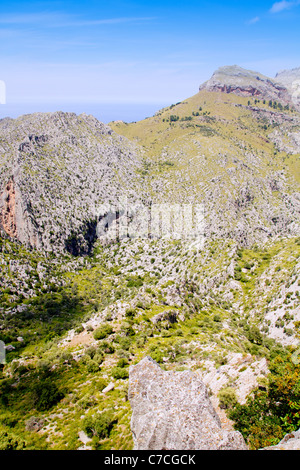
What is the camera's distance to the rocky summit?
69.9 ft

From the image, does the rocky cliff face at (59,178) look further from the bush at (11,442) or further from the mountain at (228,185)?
the bush at (11,442)

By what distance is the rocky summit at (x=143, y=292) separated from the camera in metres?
21.3

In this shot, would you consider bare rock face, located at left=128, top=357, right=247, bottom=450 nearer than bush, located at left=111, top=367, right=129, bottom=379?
Yes

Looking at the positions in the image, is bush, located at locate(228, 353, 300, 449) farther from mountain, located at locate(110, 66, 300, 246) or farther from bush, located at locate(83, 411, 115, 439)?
mountain, located at locate(110, 66, 300, 246)

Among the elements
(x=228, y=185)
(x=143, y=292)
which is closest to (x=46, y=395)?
(x=143, y=292)

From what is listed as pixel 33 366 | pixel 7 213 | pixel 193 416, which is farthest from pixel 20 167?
pixel 193 416

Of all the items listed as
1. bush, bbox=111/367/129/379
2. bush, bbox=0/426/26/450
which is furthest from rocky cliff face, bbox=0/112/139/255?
bush, bbox=0/426/26/450

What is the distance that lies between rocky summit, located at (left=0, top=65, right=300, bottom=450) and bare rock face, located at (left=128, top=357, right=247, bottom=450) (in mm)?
99

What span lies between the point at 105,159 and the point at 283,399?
17709 cm

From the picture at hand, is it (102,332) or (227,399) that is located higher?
(227,399)

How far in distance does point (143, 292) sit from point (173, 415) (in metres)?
47.6

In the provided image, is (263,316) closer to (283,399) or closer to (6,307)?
(283,399)

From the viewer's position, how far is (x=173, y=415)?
18.9 meters

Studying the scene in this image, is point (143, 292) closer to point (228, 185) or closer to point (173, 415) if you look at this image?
point (173, 415)
